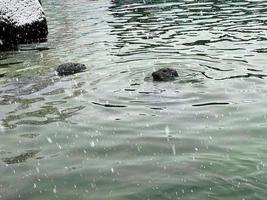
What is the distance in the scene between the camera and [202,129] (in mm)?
7523

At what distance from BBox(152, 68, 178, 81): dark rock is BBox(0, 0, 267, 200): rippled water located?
0.23m

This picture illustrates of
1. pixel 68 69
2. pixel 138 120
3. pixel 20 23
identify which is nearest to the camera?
pixel 138 120

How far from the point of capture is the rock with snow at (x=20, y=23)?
17688 mm

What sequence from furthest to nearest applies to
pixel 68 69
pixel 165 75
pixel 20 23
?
pixel 20 23 → pixel 68 69 → pixel 165 75

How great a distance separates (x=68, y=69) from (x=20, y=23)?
23.6 feet

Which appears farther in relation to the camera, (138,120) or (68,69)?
(68,69)

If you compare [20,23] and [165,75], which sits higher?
[20,23]

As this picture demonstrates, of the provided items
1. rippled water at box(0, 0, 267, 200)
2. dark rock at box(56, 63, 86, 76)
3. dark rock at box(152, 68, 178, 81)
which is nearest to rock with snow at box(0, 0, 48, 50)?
rippled water at box(0, 0, 267, 200)

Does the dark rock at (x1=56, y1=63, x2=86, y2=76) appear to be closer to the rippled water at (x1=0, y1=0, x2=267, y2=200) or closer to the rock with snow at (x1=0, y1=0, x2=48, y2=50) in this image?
the rippled water at (x1=0, y1=0, x2=267, y2=200)

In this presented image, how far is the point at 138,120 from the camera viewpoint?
27.0 ft

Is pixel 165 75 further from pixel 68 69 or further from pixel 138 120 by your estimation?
pixel 68 69

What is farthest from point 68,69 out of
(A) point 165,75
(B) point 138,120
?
(B) point 138,120

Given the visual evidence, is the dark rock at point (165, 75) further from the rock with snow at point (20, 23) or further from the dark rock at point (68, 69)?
the rock with snow at point (20, 23)

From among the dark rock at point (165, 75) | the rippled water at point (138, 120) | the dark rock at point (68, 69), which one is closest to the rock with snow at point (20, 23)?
the rippled water at point (138, 120)
